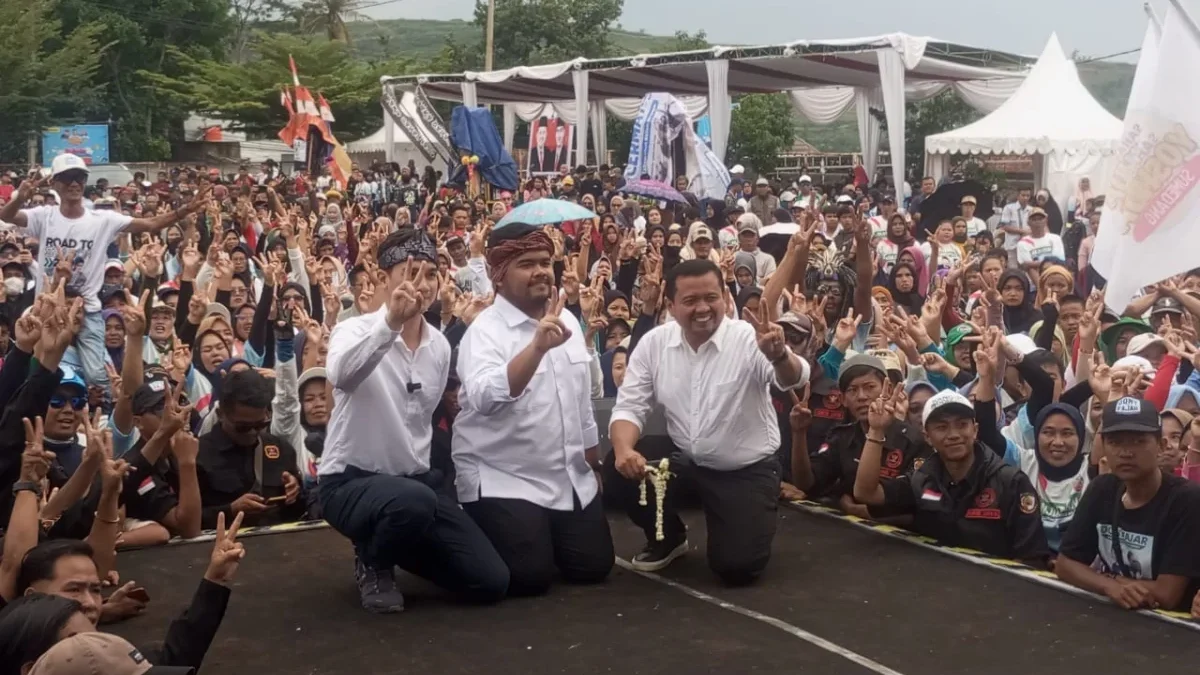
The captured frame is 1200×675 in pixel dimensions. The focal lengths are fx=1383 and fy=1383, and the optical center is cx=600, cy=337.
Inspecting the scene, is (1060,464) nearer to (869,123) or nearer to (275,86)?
(869,123)

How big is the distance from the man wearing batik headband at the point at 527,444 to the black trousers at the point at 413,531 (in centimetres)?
17

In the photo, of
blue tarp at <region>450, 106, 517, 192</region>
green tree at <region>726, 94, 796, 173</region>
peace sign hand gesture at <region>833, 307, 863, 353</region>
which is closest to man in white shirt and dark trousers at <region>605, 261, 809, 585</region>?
peace sign hand gesture at <region>833, 307, 863, 353</region>

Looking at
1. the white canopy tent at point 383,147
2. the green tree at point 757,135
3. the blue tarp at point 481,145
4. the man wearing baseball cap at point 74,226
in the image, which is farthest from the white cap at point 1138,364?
the white canopy tent at point 383,147

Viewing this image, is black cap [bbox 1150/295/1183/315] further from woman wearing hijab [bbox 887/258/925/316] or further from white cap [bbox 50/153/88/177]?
white cap [bbox 50/153/88/177]

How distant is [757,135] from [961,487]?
38.9m

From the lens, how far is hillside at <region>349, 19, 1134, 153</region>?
137ft

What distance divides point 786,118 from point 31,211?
130 feet

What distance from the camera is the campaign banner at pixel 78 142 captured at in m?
42.2

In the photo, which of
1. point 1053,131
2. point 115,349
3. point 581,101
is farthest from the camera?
point 581,101

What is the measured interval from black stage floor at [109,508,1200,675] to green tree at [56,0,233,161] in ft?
150

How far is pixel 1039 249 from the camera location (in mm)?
13461

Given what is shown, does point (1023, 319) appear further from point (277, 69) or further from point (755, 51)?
point (277, 69)

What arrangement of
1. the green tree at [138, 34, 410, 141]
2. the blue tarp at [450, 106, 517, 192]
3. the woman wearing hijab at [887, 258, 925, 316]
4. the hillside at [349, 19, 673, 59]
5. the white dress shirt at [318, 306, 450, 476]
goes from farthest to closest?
1. the hillside at [349, 19, 673, 59]
2. the green tree at [138, 34, 410, 141]
3. the blue tarp at [450, 106, 517, 192]
4. the woman wearing hijab at [887, 258, 925, 316]
5. the white dress shirt at [318, 306, 450, 476]

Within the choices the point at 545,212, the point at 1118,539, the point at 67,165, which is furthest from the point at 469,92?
the point at 1118,539
